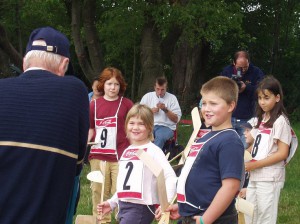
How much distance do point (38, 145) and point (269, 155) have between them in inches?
118

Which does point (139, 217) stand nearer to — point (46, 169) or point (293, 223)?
point (46, 169)

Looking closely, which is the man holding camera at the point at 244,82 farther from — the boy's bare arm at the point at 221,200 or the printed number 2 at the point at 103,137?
the boy's bare arm at the point at 221,200

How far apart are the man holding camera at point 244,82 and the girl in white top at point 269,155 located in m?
2.17

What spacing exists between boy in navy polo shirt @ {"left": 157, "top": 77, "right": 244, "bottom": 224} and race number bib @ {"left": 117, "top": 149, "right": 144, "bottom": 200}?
966 millimetres

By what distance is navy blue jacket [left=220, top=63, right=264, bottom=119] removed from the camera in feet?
25.7

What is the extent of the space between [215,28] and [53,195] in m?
11.9

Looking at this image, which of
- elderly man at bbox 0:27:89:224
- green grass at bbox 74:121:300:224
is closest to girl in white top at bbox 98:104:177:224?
elderly man at bbox 0:27:89:224

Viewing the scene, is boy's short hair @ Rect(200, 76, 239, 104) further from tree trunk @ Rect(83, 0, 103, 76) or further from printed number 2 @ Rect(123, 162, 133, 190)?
tree trunk @ Rect(83, 0, 103, 76)

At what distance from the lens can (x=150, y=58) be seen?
16.1 meters

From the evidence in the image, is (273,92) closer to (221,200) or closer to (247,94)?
(221,200)

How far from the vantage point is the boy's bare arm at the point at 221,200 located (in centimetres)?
326

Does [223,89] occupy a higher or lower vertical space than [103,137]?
higher

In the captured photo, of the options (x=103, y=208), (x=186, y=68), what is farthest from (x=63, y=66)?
(x=186, y=68)

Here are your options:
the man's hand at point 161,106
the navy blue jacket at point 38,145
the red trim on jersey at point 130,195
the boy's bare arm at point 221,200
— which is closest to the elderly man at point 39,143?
the navy blue jacket at point 38,145
